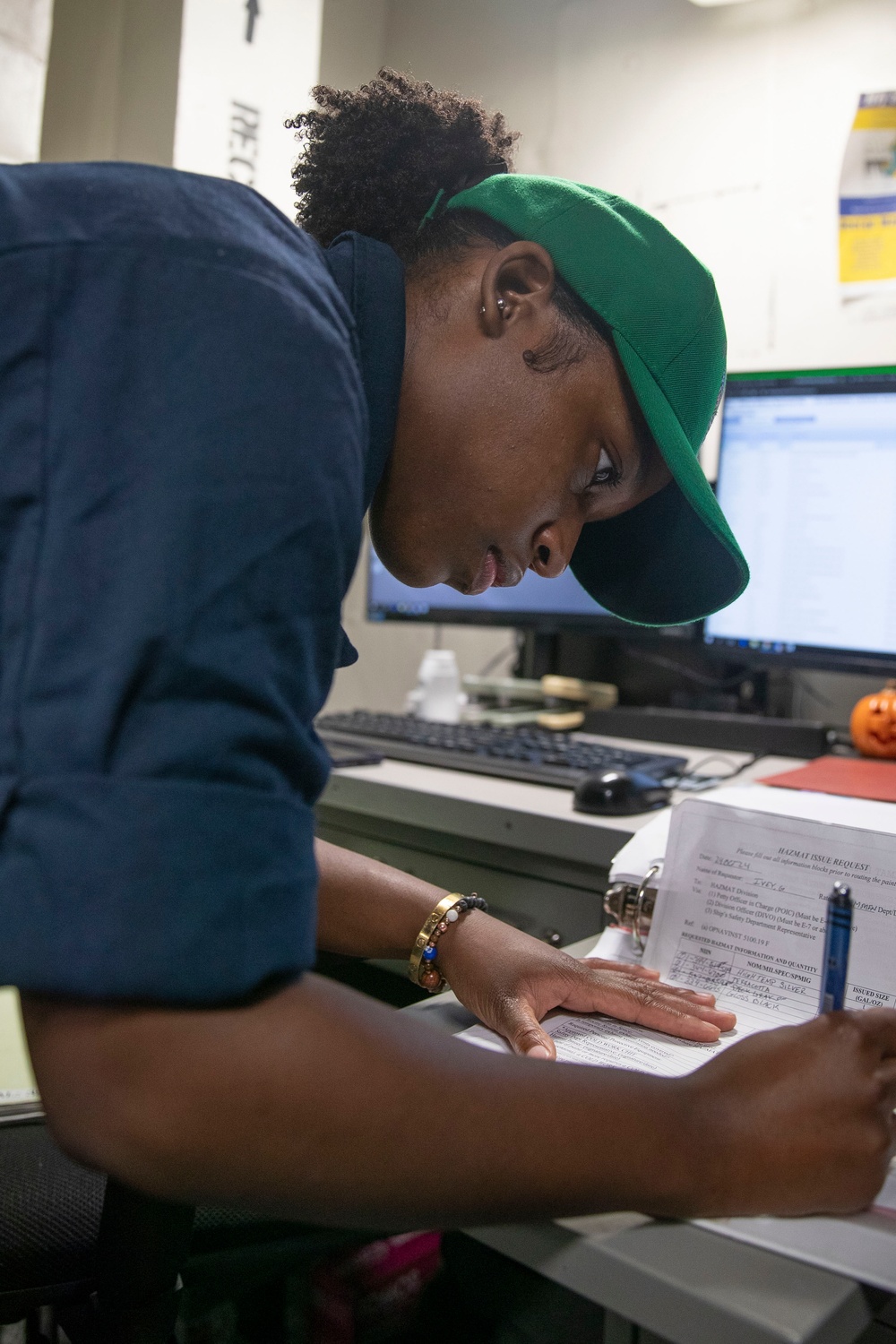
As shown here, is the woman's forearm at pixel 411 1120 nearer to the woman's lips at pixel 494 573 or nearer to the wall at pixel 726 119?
the woman's lips at pixel 494 573

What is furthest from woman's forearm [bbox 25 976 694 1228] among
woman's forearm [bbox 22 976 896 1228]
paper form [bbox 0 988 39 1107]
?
paper form [bbox 0 988 39 1107]

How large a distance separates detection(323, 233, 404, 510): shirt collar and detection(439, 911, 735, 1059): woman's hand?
0.32m

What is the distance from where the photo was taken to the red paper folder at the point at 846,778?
104cm

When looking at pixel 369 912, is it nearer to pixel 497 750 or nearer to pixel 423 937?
pixel 423 937

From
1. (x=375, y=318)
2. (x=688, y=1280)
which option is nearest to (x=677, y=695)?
(x=375, y=318)

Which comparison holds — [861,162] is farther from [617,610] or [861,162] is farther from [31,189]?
[31,189]

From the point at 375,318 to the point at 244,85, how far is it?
138cm

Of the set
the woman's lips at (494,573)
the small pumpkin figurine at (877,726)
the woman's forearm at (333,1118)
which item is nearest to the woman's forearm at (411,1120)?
the woman's forearm at (333,1118)

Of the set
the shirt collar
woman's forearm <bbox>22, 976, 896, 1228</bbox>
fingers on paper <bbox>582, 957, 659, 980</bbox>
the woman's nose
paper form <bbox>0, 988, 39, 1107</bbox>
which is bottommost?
paper form <bbox>0, 988, 39, 1107</bbox>

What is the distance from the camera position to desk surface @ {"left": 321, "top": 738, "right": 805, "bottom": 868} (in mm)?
980

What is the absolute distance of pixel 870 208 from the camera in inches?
62.1

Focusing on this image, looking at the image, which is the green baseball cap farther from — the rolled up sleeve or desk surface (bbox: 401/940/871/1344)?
desk surface (bbox: 401/940/871/1344)

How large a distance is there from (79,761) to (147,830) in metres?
0.04

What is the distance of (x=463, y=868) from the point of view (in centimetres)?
114
